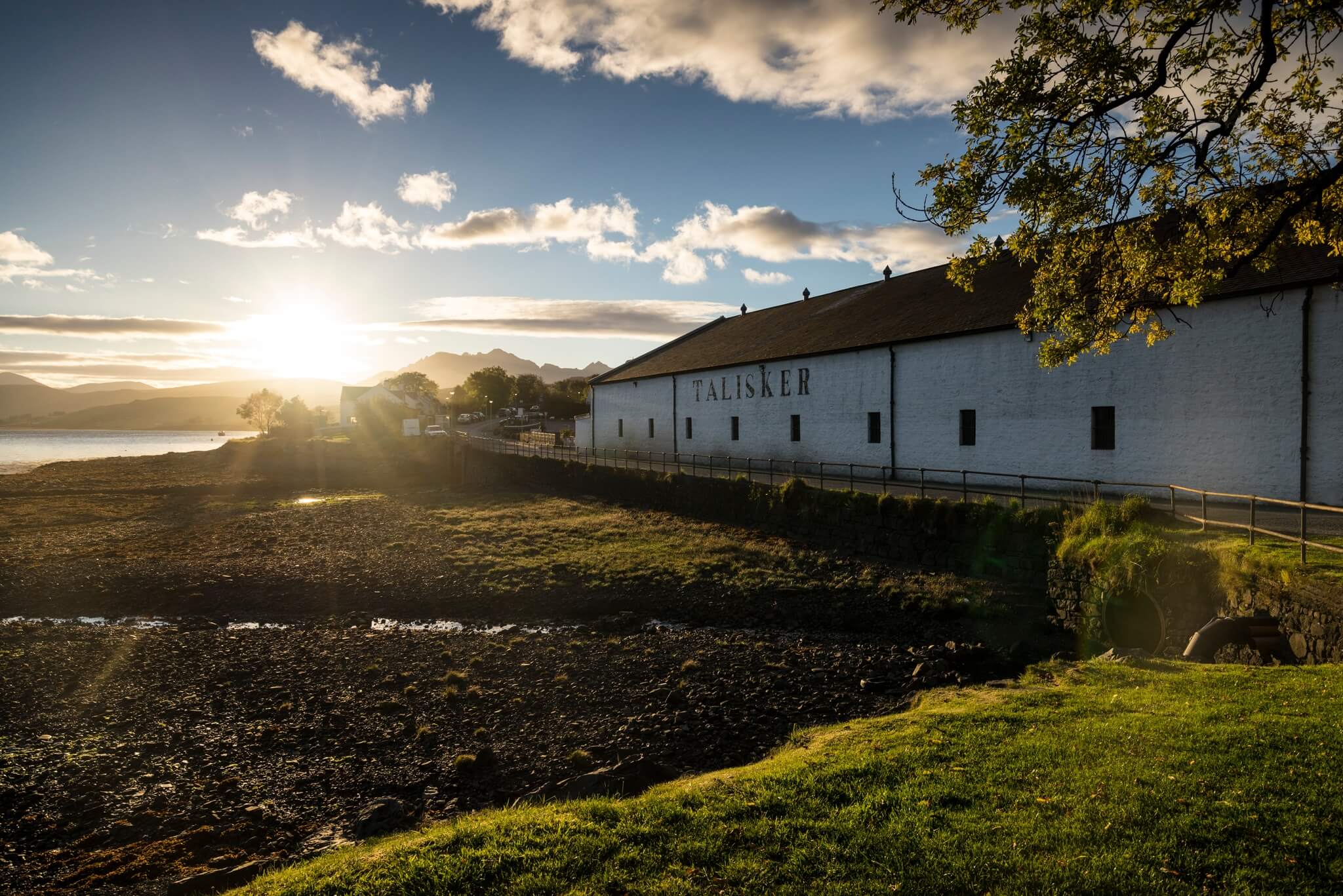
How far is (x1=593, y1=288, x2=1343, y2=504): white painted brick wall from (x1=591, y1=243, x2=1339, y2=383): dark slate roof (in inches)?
18.4

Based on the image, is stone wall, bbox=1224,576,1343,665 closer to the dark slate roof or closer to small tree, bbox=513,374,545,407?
the dark slate roof

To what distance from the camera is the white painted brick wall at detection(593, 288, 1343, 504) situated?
16.9 meters

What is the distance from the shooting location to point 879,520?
2061 cm

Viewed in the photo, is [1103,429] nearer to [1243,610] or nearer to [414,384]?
[1243,610]

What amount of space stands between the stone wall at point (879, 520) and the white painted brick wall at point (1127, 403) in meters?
5.00

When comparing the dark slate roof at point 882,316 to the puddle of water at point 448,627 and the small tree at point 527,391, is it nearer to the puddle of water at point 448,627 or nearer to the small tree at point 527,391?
the puddle of water at point 448,627

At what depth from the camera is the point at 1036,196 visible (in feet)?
29.7

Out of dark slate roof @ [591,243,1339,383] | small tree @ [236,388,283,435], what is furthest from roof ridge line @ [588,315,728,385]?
small tree @ [236,388,283,435]

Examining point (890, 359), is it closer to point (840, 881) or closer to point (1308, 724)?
point (1308, 724)

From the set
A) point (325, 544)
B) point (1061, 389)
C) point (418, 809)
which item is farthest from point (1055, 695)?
point (325, 544)

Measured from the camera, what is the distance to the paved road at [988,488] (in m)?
14.7

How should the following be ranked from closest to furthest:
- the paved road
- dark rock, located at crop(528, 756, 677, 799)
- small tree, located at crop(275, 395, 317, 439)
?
dark rock, located at crop(528, 756, 677, 799) < the paved road < small tree, located at crop(275, 395, 317, 439)

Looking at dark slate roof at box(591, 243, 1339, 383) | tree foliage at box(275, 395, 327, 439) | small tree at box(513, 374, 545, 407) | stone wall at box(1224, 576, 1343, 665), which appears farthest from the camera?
small tree at box(513, 374, 545, 407)

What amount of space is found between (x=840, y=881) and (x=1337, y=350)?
19.0 m
